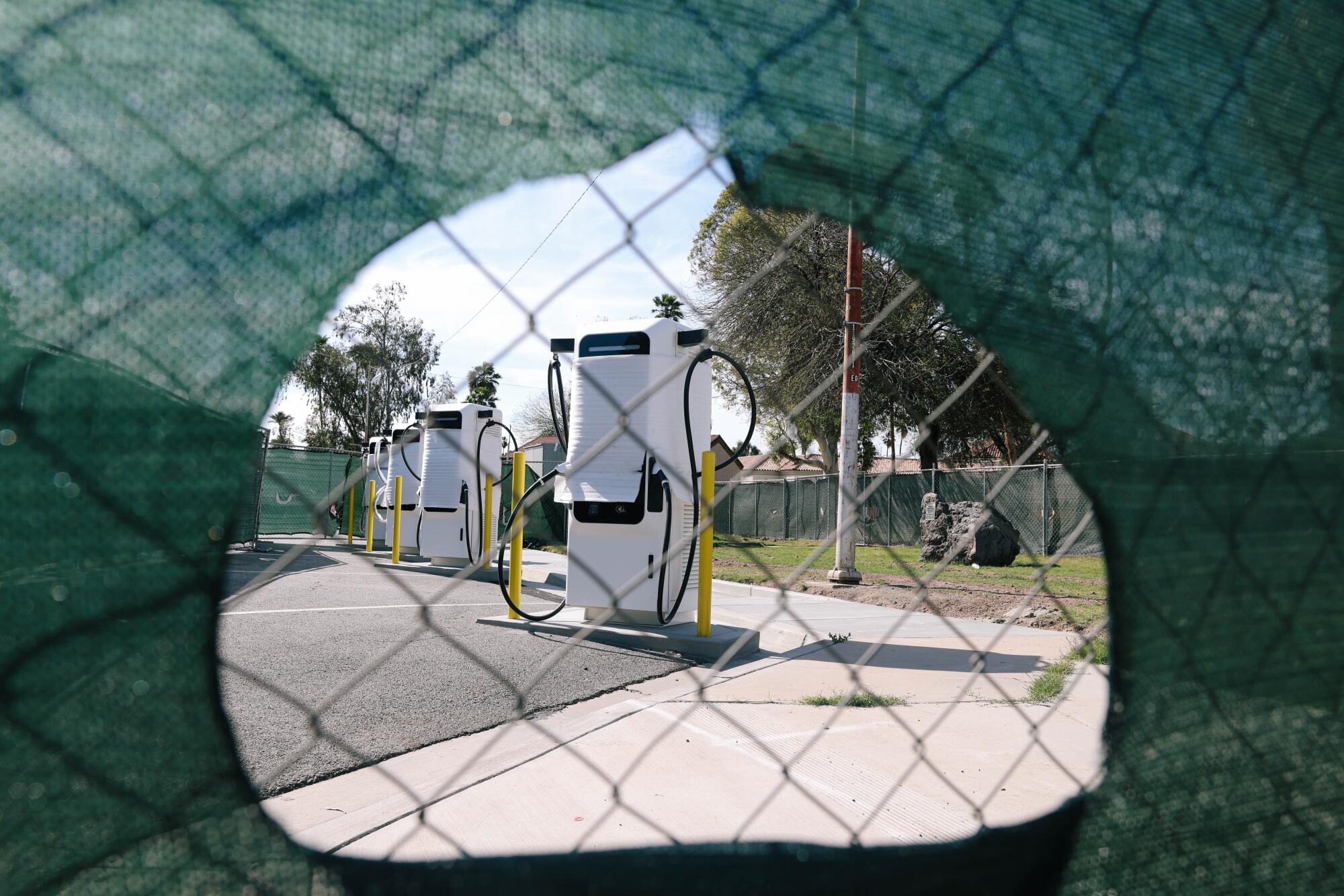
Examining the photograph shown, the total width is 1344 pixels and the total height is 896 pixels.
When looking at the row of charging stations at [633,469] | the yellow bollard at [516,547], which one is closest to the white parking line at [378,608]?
the yellow bollard at [516,547]

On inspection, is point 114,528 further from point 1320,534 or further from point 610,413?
point 610,413

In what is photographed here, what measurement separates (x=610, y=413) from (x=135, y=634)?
4586 mm

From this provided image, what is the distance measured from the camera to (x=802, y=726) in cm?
317

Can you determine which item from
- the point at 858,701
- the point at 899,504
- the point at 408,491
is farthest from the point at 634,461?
the point at 899,504

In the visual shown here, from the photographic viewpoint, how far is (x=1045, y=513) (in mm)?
14859

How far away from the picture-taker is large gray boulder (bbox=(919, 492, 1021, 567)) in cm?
1172

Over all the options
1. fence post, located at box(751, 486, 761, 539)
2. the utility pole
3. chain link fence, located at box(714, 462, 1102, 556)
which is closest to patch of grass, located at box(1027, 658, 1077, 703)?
the utility pole

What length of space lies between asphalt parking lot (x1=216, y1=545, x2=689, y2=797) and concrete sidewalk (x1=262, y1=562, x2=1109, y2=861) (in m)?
0.18

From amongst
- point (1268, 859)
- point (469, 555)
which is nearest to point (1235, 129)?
point (1268, 859)

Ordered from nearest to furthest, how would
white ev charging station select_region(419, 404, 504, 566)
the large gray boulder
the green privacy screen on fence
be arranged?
the green privacy screen on fence
white ev charging station select_region(419, 404, 504, 566)
the large gray boulder

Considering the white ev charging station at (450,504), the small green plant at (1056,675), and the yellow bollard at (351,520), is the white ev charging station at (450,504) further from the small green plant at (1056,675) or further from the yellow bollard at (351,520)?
the small green plant at (1056,675)

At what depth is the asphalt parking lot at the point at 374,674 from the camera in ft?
9.23

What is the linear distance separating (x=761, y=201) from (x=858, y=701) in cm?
283

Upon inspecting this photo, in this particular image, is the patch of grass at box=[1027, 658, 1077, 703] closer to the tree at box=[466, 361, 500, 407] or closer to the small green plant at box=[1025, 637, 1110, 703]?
the small green plant at box=[1025, 637, 1110, 703]
